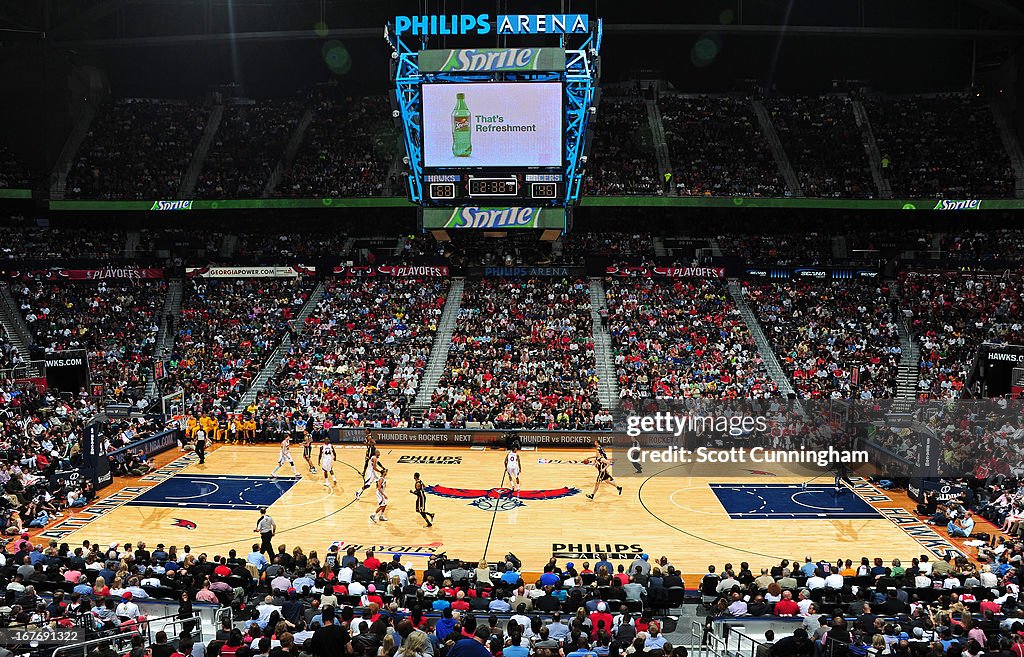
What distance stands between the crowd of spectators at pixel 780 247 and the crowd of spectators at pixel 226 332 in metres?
23.9

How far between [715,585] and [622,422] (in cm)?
1724

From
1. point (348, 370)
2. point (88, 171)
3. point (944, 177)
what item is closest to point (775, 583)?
point (348, 370)

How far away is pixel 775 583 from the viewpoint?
14836 mm

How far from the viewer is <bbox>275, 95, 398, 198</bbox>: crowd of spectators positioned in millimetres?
45688

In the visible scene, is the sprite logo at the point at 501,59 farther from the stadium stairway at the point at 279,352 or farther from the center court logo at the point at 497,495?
the stadium stairway at the point at 279,352

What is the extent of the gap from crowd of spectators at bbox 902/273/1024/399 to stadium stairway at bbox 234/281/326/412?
93.3 ft

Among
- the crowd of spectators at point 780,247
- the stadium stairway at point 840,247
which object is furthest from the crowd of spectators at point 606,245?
the stadium stairway at point 840,247

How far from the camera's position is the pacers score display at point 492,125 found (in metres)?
26.0

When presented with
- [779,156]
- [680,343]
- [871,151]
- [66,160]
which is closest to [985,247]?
[871,151]

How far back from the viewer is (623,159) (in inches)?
1825

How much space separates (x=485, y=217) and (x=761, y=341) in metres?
17.5

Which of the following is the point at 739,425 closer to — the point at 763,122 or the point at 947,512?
the point at 947,512

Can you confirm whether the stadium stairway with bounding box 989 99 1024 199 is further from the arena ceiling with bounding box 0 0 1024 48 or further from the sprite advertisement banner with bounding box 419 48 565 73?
the sprite advertisement banner with bounding box 419 48 565 73

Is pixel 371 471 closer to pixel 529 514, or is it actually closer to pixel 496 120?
pixel 529 514
